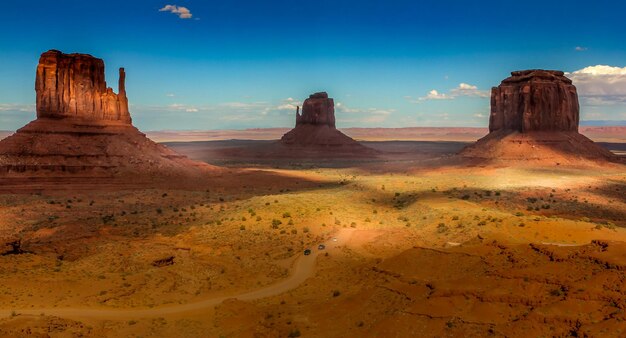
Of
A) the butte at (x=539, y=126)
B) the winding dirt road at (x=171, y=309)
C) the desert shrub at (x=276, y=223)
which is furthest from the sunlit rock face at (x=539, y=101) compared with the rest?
the winding dirt road at (x=171, y=309)

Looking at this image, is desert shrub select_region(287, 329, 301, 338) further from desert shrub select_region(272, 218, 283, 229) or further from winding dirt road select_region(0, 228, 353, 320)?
desert shrub select_region(272, 218, 283, 229)

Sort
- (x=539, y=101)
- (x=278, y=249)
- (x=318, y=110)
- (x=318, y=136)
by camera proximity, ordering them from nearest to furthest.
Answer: (x=278, y=249), (x=539, y=101), (x=318, y=136), (x=318, y=110)

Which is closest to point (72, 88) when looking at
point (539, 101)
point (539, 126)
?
point (539, 101)

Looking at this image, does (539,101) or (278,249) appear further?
(539,101)

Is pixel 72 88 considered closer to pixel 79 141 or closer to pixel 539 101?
pixel 79 141

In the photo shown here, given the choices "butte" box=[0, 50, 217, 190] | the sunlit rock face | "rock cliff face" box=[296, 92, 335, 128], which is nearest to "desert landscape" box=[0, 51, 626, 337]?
"butte" box=[0, 50, 217, 190]

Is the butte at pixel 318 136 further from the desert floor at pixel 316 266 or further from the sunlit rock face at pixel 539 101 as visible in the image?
the desert floor at pixel 316 266
